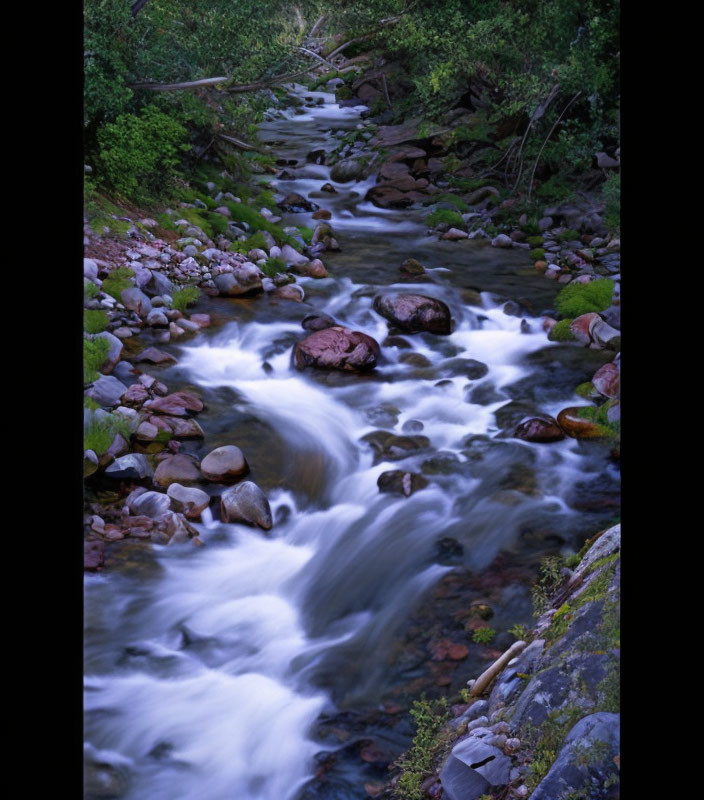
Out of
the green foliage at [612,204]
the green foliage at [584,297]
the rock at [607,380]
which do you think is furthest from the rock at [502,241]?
the rock at [607,380]

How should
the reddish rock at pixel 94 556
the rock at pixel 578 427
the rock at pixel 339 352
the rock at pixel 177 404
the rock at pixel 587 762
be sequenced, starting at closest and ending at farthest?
the rock at pixel 587 762 → the reddish rock at pixel 94 556 → the rock at pixel 578 427 → the rock at pixel 177 404 → the rock at pixel 339 352

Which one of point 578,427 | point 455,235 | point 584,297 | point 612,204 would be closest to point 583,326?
point 584,297

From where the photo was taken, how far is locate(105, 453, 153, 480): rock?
450cm

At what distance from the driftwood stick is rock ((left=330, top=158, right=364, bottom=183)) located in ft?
30.9

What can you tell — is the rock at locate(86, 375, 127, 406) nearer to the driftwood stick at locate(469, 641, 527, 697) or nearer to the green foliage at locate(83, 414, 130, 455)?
the green foliage at locate(83, 414, 130, 455)

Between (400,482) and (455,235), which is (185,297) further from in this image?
(455,235)

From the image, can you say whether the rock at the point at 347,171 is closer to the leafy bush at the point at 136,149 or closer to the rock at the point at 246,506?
the leafy bush at the point at 136,149

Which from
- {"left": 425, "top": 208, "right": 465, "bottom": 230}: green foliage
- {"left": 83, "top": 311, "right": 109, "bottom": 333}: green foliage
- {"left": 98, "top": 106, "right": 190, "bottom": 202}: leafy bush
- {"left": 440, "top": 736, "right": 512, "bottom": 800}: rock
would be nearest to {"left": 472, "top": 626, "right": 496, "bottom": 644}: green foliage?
{"left": 440, "top": 736, "right": 512, "bottom": 800}: rock

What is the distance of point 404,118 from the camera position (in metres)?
13.3

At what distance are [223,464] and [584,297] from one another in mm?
3900

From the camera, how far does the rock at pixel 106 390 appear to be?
201 inches

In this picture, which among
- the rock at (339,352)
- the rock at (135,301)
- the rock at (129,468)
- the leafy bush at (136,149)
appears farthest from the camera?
the leafy bush at (136,149)

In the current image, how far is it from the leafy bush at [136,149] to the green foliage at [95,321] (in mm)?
2221

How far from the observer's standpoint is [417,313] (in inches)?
274
